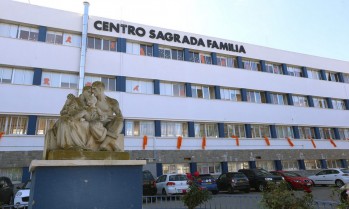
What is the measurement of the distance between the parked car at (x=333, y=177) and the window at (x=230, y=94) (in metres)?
9.80

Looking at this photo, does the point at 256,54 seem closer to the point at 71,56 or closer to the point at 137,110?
the point at 137,110

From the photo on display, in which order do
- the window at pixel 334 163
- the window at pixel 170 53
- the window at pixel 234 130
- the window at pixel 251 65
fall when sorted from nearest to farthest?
the window at pixel 170 53
the window at pixel 234 130
the window at pixel 251 65
the window at pixel 334 163

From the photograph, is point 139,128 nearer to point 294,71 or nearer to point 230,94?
point 230,94

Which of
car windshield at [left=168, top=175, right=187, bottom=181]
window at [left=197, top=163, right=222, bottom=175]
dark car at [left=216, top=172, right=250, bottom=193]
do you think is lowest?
dark car at [left=216, top=172, right=250, bottom=193]

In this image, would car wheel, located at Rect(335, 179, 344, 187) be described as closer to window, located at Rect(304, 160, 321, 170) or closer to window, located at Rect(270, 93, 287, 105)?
window, located at Rect(304, 160, 321, 170)

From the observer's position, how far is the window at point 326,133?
105 feet

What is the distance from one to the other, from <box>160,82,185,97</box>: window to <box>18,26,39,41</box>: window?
35.1 ft

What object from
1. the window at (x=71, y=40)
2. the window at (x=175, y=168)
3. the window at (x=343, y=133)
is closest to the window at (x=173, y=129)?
the window at (x=175, y=168)

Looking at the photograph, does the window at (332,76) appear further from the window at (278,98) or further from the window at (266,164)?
the window at (266,164)

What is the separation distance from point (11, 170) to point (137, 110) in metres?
9.68

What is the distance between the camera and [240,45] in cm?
3002

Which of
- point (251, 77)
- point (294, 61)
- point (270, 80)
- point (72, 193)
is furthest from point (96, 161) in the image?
point (294, 61)

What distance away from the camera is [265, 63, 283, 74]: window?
103 feet

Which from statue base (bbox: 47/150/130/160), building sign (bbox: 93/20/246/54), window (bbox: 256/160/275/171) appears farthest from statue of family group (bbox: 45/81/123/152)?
window (bbox: 256/160/275/171)
